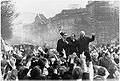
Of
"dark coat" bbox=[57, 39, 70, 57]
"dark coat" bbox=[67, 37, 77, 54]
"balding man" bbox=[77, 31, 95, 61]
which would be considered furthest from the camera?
"dark coat" bbox=[57, 39, 70, 57]

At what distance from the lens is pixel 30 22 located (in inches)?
1380

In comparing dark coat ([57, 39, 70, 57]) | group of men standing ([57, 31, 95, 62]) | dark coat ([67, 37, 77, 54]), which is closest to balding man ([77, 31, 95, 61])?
group of men standing ([57, 31, 95, 62])

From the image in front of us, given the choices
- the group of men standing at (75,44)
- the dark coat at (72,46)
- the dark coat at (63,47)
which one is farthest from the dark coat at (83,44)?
the dark coat at (63,47)

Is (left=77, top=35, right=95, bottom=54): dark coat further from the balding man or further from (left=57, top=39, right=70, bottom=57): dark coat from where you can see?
(left=57, top=39, right=70, bottom=57): dark coat

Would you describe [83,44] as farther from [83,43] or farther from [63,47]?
[63,47]

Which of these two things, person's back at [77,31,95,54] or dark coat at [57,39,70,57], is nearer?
person's back at [77,31,95,54]

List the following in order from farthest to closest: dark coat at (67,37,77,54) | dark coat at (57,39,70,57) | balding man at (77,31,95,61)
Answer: dark coat at (57,39,70,57) < dark coat at (67,37,77,54) < balding man at (77,31,95,61)

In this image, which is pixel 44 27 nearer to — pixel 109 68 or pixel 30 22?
pixel 30 22

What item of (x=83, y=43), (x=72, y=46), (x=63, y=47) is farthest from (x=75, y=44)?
(x=63, y=47)

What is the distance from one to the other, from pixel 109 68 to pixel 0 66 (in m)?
2.35

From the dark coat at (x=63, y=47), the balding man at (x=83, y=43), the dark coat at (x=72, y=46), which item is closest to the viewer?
the balding man at (x=83, y=43)

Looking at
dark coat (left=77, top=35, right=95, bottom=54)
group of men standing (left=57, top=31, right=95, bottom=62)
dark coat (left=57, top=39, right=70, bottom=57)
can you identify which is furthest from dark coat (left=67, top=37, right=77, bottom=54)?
dark coat (left=77, top=35, right=95, bottom=54)

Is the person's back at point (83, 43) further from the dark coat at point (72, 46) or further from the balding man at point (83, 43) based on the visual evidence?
the dark coat at point (72, 46)

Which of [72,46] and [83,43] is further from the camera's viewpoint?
[72,46]
